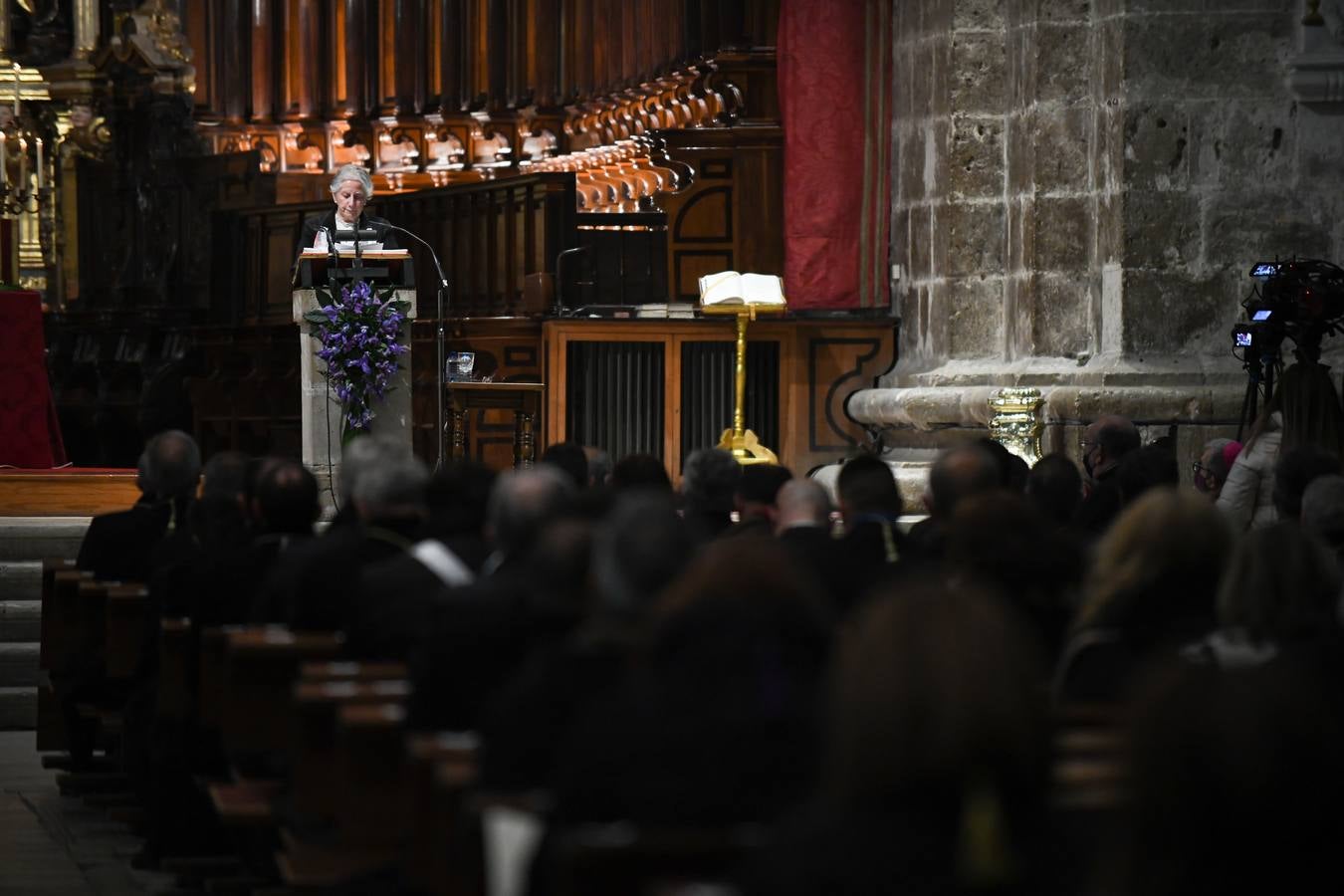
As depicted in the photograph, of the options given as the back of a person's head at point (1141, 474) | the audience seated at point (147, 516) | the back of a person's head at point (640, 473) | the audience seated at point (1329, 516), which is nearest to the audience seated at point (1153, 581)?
the audience seated at point (1329, 516)

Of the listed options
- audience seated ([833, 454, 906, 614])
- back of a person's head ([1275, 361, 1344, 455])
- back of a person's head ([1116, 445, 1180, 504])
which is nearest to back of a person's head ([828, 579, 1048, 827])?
audience seated ([833, 454, 906, 614])

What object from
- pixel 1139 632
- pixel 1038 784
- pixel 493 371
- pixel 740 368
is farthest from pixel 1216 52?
pixel 1038 784

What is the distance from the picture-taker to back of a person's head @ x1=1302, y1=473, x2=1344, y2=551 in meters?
6.18

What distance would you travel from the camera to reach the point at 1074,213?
12.0 metres

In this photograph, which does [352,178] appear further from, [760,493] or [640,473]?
[760,493]

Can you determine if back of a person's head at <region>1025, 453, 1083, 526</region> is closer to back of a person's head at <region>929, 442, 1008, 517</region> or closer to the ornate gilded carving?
back of a person's head at <region>929, 442, 1008, 517</region>

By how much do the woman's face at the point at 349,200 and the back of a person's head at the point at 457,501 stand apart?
6.41 metres

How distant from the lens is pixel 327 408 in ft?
40.5

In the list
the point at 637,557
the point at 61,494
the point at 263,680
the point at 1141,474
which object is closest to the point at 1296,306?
the point at 1141,474

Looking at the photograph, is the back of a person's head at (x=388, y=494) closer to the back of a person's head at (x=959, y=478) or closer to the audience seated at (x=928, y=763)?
the back of a person's head at (x=959, y=478)

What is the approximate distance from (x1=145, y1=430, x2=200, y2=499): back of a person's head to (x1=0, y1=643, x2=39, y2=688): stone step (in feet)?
9.82

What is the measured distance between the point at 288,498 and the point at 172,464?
1.21 metres

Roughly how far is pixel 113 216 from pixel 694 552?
16277mm

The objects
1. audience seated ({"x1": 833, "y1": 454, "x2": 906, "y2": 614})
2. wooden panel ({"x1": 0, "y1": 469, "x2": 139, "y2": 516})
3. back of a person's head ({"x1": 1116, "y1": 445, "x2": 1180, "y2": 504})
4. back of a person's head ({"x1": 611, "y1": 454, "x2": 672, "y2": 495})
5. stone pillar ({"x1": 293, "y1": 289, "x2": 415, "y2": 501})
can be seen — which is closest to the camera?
audience seated ({"x1": 833, "y1": 454, "x2": 906, "y2": 614})
